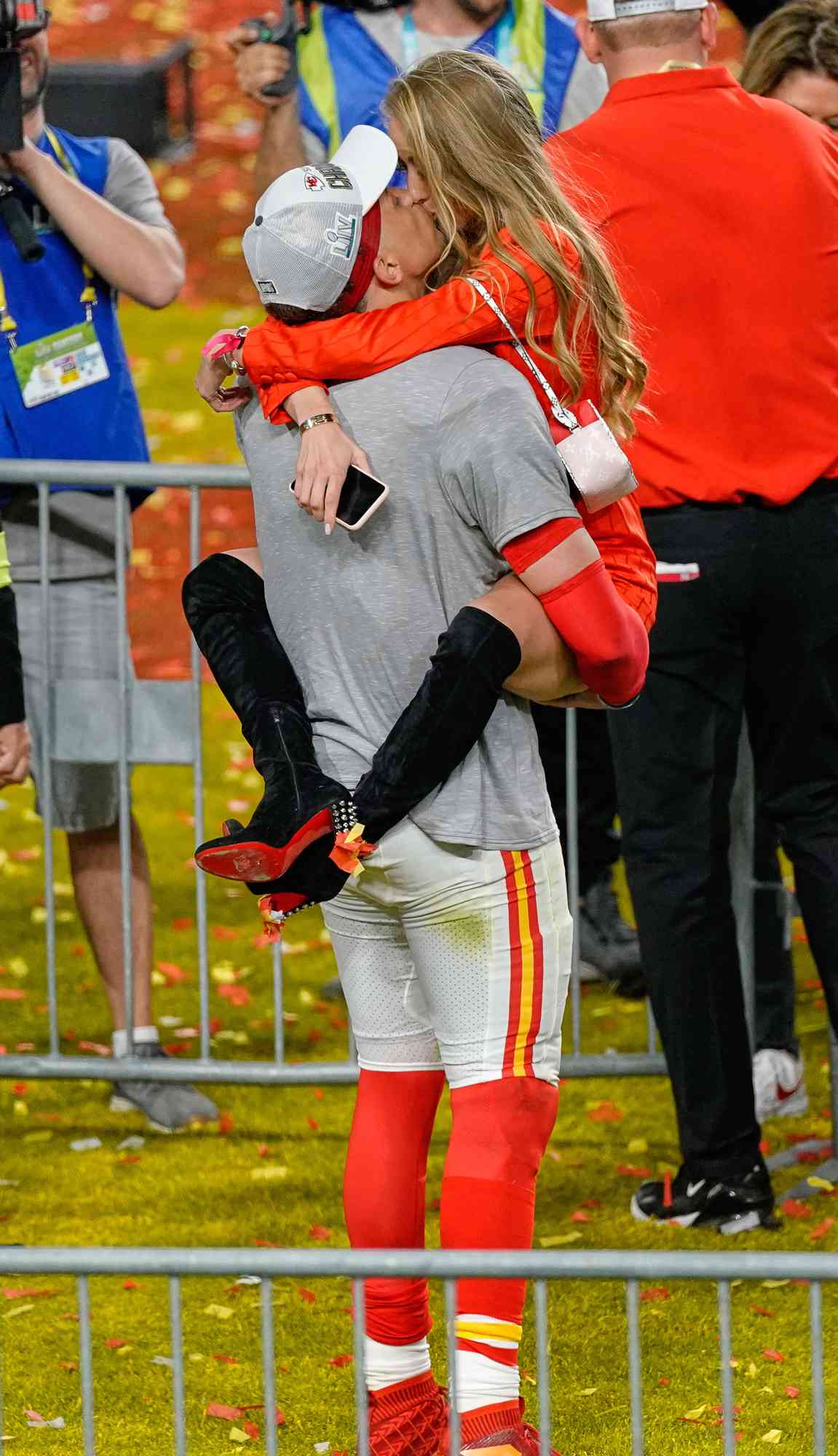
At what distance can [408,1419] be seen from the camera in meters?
3.00

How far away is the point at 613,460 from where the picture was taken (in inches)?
109

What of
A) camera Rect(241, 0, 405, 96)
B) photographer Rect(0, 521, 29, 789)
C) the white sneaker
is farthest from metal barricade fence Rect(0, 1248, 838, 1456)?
camera Rect(241, 0, 405, 96)

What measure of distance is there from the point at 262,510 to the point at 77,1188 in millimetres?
2160

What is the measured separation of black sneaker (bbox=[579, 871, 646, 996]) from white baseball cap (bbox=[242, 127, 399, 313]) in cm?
325

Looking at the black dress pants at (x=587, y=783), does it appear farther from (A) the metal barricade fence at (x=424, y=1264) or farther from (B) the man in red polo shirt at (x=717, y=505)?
(A) the metal barricade fence at (x=424, y=1264)

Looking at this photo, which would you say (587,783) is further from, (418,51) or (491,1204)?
(491,1204)

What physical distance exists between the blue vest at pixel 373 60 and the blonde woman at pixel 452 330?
249 cm

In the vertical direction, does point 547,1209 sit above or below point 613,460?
below

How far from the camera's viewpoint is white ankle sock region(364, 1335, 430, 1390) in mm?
3012

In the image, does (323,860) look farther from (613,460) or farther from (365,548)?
(613,460)

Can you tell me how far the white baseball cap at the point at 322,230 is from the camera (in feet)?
8.85

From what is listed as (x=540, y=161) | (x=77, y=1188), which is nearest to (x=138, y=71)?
(x=77, y=1188)

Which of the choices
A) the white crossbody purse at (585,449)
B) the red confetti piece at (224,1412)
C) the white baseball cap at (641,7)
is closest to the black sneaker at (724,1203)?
the red confetti piece at (224,1412)

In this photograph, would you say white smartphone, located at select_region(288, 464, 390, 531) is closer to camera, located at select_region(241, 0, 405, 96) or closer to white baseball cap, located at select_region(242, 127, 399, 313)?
white baseball cap, located at select_region(242, 127, 399, 313)
